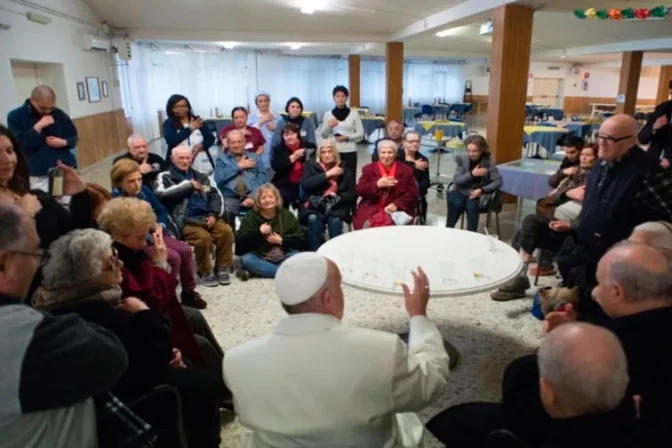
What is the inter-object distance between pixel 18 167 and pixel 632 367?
2.39 m

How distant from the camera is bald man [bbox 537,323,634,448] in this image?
1004 millimetres

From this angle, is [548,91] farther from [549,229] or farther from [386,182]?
[549,229]

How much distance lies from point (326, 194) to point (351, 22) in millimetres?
6219

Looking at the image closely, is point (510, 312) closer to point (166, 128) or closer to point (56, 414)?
point (56, 414)

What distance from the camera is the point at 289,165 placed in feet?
14.3

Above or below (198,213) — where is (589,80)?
above

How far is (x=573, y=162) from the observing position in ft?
13.4

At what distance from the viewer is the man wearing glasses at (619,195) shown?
7.84 ft

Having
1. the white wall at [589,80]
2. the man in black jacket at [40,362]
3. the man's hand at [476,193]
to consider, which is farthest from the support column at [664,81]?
the man in black jacket at [40,362]

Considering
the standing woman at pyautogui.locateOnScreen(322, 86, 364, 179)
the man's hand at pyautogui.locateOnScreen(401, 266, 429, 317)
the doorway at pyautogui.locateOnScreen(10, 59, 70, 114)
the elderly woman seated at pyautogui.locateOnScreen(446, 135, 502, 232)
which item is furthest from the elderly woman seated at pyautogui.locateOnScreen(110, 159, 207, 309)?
the doorway at pyautogui.locateOnScreen(10, 59, 70, 114)

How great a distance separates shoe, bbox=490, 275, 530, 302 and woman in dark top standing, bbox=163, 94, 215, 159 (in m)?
2.75

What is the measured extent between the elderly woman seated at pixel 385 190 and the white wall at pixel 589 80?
17.4 meters

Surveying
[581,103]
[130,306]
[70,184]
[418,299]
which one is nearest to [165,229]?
[70,184]

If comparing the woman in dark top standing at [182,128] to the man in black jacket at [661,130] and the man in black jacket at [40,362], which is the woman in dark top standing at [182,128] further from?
the man in black jacket at [661,130]
